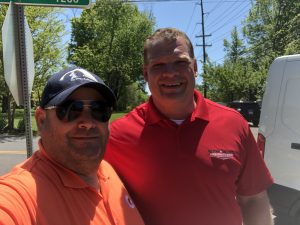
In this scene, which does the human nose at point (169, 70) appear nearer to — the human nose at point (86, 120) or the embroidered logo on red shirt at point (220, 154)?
the embroidered logo on red shirt at point (220, 154)

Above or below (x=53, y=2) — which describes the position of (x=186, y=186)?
below

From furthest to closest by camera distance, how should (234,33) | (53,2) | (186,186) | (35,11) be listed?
(234,33) → (35,11) → (53,2) → (186,186)

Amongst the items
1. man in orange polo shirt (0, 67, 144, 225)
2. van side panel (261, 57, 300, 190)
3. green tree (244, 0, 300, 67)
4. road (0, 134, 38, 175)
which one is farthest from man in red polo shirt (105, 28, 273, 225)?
green tree (244, 0, 300, 67)

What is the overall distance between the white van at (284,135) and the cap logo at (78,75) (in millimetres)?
3095

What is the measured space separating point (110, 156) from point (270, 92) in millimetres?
2847

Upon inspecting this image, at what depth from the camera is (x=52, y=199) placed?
1.65 m

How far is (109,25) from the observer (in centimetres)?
4628

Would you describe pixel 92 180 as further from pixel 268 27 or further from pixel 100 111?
pixel 268 27

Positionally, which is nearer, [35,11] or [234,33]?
[35,11]

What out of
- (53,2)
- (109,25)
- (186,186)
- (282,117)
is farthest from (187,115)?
(109,25)

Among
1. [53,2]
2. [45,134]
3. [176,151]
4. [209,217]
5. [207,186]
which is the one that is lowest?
[209,217]

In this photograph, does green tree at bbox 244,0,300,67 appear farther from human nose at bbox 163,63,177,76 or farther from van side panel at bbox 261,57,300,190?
human nose at bbox 163,63,177,76

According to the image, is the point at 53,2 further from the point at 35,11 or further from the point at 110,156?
the point at 35,11

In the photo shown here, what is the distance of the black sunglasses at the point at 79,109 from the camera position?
186 centimetres
